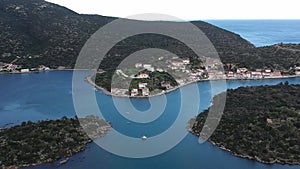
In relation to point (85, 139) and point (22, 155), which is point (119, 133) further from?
point (22, 155)

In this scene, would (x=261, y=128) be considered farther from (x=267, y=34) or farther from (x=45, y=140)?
(x=267, y=34)

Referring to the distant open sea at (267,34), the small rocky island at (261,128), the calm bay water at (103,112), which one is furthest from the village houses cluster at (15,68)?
the distant open sea at (267,34)

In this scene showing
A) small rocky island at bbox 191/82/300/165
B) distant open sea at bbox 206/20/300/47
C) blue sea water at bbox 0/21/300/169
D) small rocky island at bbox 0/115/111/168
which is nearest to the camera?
small rocky island at bbox 0/115/111/168

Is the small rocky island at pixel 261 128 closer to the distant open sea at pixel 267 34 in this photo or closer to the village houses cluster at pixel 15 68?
the village houses cluster at pixel 15 68

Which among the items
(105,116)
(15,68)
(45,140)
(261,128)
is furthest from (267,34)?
(45,140)

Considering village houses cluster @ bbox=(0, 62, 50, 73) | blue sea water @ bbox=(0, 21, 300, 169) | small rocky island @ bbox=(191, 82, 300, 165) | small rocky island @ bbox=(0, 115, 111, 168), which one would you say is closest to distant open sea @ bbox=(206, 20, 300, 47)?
blue sea water @ bbox=(0, 21, 300, 169)

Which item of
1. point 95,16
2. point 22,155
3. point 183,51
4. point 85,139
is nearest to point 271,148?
point 85,139

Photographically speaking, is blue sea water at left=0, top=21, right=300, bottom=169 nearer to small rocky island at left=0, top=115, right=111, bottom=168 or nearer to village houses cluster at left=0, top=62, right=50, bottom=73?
small rocky island at left=0, top=115, right=111, bottom=168
